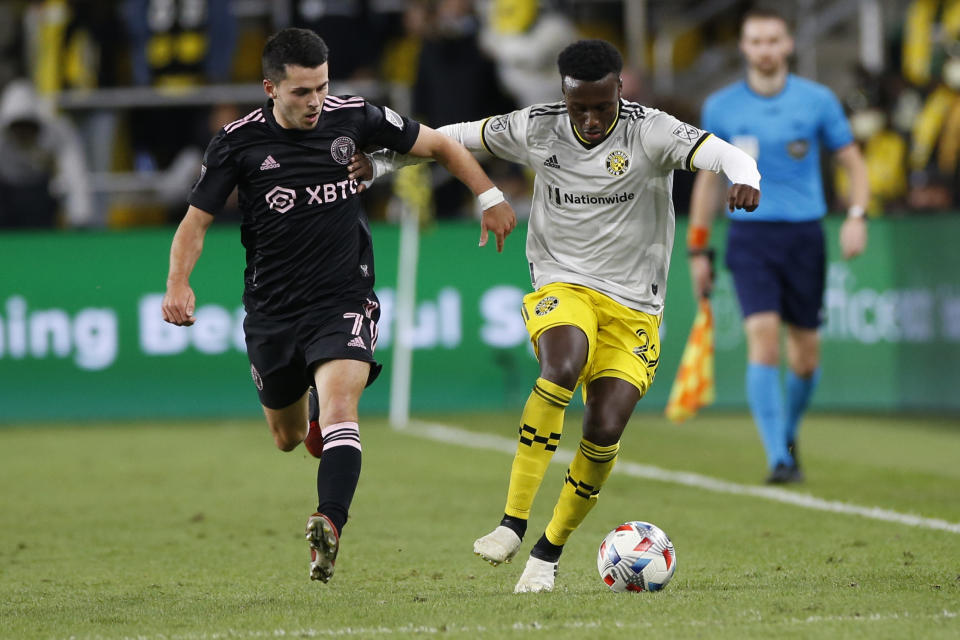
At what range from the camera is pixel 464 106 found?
16031mm

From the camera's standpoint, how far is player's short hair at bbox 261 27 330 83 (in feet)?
20.0

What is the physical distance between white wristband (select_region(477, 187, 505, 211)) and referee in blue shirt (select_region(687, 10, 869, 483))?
124 inches

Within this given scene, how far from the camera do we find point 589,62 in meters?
6.05

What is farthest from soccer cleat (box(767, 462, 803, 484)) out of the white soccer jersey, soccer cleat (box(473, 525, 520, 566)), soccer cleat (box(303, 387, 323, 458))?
soccer cleat (box(473, 525, 520, 566))

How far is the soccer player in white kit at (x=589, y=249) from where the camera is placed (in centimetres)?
604

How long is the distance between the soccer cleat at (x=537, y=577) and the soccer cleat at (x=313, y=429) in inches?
71.8

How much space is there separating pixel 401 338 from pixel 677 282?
2448mm

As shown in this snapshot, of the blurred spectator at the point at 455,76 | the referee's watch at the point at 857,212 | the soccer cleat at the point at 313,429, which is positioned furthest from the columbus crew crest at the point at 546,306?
the blurred spectator at the point at 455,76

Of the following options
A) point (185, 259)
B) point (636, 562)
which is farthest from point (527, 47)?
point (636, 562)

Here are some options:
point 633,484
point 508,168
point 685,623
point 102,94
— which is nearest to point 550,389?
point 685,623

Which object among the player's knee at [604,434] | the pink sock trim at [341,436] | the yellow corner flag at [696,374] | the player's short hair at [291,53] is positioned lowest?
the yellow corner flag at [696,374]

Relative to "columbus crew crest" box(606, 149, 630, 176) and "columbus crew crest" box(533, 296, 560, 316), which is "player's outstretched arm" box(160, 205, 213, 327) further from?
"columbus crew crest" box(606, 149, 630, 176)

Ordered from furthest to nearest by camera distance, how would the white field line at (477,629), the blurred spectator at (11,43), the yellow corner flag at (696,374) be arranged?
the blurred spectator at (11,43) → the yellow corner flag at (696,374) → the white field line at (477,629)

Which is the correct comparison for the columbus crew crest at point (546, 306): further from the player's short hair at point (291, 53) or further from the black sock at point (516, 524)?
the player's short hair at point (291, 53)
